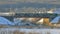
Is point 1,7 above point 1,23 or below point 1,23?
above

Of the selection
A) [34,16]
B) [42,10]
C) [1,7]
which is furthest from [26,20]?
[1,7]

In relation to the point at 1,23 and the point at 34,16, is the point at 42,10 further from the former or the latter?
the point at 1,23

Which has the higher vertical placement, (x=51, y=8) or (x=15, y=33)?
(x=51, y=8)

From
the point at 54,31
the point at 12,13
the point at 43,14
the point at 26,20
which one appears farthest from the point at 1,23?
the point at 54,31

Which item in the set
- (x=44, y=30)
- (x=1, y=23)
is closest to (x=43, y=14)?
(x=44, y=30)

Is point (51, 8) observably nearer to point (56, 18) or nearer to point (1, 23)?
point (56, 18)

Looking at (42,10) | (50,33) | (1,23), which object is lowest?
(50,33)

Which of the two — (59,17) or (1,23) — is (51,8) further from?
(1,23)
